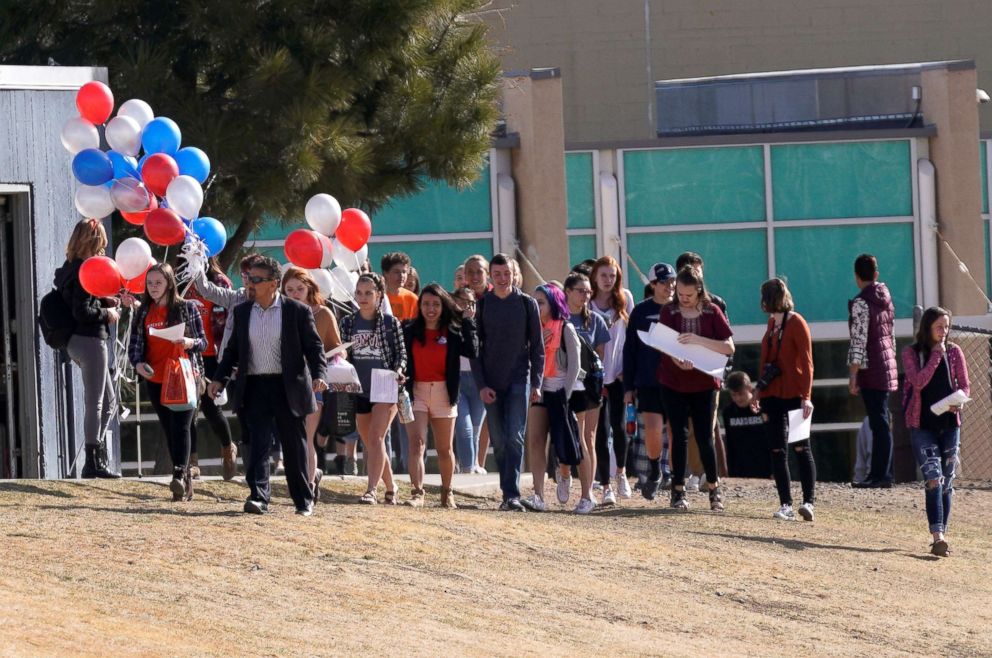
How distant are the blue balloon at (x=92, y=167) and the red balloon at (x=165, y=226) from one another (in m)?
0.50

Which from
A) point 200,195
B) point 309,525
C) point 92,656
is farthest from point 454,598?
point 200,195

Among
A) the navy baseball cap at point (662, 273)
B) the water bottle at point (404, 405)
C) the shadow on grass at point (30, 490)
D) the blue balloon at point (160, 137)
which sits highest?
the blue balloon at point (160, 137)

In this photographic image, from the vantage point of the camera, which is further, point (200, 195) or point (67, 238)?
point (67, 238)

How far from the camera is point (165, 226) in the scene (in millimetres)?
12039

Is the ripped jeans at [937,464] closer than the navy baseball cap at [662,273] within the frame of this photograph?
Yes

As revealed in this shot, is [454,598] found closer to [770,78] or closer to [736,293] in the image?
[736,293]

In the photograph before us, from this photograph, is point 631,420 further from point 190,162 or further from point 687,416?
point 190,162

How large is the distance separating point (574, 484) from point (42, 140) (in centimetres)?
500

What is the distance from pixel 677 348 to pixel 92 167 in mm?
4122

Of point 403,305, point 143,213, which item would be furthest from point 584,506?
point 143,213

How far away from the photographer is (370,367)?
11836 millimetres

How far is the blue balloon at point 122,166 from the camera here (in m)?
12.4

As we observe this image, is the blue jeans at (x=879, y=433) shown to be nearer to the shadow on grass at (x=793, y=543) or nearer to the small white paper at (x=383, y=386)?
the shadow on grass at (x=793, y=543)

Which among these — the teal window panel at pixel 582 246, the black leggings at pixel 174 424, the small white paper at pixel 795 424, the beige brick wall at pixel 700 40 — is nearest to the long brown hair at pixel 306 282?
the black leggings at pixel 174 424
